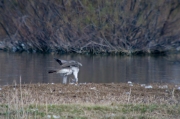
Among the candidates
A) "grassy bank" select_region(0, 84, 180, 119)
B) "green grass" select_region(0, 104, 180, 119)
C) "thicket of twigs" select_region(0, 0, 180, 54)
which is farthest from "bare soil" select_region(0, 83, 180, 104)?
"thicket of twigs" select_region(0, 0, 180, 54)

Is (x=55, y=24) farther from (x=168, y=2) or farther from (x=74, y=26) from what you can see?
(x=168, y=2)

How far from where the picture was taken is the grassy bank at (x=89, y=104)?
317 inches

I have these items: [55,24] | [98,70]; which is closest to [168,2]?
[55,24]

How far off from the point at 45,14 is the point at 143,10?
282 inches

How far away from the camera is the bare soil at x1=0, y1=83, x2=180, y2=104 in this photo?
32.7 feet

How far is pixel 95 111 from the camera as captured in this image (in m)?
8.43

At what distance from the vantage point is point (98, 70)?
68.1ft

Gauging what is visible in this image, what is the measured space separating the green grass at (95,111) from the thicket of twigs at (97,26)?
2320cm

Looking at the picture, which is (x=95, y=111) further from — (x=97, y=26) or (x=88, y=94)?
(x=97, y=26)

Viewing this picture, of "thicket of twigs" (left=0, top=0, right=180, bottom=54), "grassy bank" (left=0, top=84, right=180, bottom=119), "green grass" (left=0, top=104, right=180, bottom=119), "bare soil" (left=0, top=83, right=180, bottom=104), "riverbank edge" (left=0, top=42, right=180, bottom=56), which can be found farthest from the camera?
"thicket of twigs" (left=0, top=0, right=180, bottom=54)

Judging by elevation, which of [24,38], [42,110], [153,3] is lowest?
[42,110]

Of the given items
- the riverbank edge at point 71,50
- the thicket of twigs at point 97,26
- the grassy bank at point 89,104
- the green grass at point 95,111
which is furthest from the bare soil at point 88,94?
the thicket of twigs at point 97,26

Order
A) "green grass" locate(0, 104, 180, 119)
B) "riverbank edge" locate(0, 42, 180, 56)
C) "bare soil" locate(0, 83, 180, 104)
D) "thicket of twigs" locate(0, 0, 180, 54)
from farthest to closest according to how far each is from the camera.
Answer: "thicket of twigs" locate(0, 0, 180, 54), "riverbank edge" locate(0, 42, 180, 56), "bare soil" locate(0, 83, 180, 104), "green grass" locate(0, 104, 180, 119)

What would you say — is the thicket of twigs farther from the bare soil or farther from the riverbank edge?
the bare soil
